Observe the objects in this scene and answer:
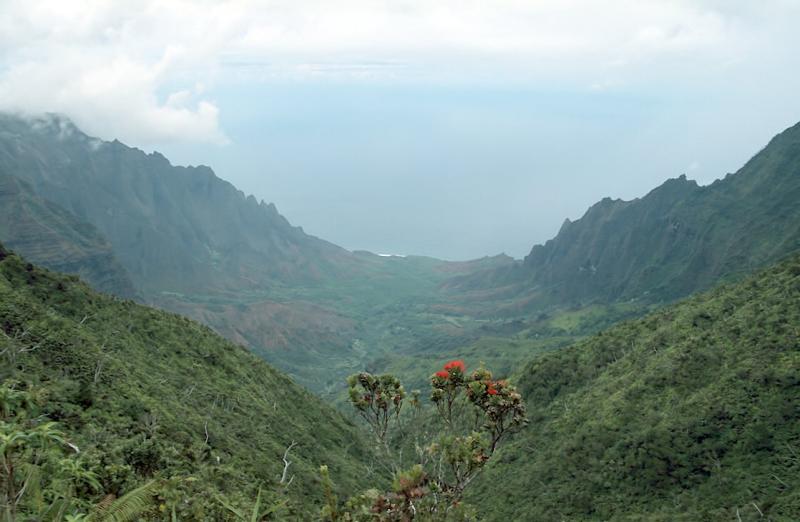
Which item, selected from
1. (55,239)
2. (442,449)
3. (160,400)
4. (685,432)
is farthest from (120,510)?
(55,239)

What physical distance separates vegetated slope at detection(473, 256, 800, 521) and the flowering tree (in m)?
23.2

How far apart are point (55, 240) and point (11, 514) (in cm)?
16295

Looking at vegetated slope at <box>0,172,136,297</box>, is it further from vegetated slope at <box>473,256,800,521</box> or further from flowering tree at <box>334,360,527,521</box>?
flowering tree at <box>334,360,527,521</box>

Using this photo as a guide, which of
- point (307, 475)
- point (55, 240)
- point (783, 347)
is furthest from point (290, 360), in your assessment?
point (783, 347)

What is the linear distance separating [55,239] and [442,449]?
163897mm

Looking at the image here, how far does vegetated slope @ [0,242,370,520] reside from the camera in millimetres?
25047

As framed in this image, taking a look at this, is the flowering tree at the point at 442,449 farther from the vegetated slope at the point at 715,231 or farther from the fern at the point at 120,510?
the vegetated slope at the point at 715,231

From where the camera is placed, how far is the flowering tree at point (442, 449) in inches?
412

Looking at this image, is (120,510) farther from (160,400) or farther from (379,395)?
(160,400)

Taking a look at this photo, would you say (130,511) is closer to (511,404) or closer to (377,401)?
(377,401)

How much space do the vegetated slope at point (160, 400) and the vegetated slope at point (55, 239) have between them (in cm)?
10904

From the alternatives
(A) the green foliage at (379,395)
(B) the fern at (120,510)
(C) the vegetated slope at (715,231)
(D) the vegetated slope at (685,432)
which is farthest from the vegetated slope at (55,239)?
(B) the fern at (120,510)

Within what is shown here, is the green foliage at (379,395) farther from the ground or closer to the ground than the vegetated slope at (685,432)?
farther from the ground

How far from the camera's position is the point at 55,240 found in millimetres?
149125
